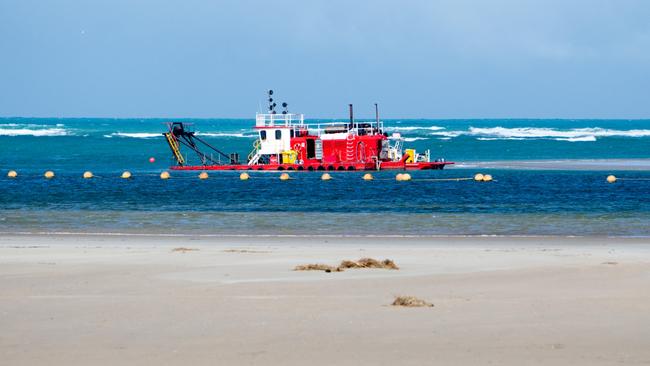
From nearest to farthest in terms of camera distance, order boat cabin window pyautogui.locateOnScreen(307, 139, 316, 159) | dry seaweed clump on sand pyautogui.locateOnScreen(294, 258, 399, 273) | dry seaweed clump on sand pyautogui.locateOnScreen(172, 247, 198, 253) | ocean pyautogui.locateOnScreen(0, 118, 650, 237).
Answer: dry seaweed clump on sand pyautogui.locateOnScreen(294, 258, 399, 273), dry seaweed clump on sand pyautogui.locateOnScreen(172, 247, 198, 253), ocean pyautogui.locateOnScreen(0, 118, 650, 237), boat cabin window pyautogui.locateOnScreen(307, 139, 316, 159)

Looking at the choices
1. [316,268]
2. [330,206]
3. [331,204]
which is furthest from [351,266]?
[331,204]

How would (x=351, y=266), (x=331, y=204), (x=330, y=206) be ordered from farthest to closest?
(x=331, y=204) < (x=330, y=206) < (x=351, y=266)

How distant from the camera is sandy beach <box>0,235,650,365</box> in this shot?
440 inches

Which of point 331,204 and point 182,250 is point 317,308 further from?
point 331,204

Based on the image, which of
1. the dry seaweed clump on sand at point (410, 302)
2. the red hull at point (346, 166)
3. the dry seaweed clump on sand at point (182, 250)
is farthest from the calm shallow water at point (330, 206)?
the dry seaweed clump on sand at point (410, 302)

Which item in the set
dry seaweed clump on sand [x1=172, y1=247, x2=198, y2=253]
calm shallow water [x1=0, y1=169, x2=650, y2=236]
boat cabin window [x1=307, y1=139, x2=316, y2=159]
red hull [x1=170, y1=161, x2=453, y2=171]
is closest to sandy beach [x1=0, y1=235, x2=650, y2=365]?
dry seaweed clump on sand [x1=172, y1=247, x2=198, y2=253]

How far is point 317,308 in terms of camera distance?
13664 mm

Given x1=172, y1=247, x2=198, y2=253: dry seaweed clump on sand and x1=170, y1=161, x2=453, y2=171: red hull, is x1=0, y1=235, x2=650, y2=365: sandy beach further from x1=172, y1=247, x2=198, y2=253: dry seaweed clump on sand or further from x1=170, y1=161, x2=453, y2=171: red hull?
x1=170, y1=161, x2=453, y2=171: red hull

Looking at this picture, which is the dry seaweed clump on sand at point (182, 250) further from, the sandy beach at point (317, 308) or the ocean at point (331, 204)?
the ocean at point (331, 204)

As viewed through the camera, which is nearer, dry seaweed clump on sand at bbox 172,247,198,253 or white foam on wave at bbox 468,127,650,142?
dry seaweed clump on sand at bbox 172,247,198,253

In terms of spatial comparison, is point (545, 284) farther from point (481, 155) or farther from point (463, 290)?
point (481, 155)

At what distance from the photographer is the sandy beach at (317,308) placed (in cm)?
1118

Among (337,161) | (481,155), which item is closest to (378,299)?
(337,161)

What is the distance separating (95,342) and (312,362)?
2457 millimetres
